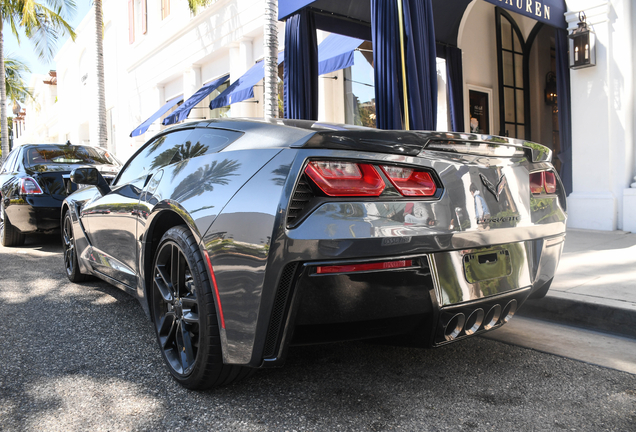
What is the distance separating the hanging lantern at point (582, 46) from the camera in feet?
21.5

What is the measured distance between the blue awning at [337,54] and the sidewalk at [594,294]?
157 inches

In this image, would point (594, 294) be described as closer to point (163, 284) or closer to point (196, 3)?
point (163, 284)

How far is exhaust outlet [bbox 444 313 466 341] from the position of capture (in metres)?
1.95

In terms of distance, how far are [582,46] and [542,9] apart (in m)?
0.76

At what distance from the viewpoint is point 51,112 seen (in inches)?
1626

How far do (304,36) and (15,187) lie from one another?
4.21m

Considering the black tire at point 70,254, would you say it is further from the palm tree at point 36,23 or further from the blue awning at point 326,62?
the palm tree at point 36,23

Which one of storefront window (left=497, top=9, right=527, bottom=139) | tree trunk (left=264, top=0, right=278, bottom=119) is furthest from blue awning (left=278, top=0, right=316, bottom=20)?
storefront window (left=497, top=9, right=527, bottom=139)

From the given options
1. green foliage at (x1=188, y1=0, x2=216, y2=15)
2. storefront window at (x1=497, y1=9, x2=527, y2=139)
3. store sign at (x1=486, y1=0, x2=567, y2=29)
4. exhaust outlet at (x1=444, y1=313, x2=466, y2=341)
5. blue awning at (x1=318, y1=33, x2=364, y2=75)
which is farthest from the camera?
green foliage at (x1=188, y1=0, x2=216, y2=15)

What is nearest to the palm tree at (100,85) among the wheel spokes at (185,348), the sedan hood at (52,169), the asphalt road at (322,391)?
the sedan hood at (52,169)

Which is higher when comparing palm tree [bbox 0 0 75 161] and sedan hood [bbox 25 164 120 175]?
palm tree [bbox 0 0 75 161]

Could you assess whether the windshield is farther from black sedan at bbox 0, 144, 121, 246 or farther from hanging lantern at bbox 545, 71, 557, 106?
hanging lantern at bbox 545, 71, 557, 106

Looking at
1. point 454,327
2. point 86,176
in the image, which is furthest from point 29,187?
point 454,327

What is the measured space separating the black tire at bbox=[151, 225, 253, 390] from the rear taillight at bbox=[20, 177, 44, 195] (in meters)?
4.48
